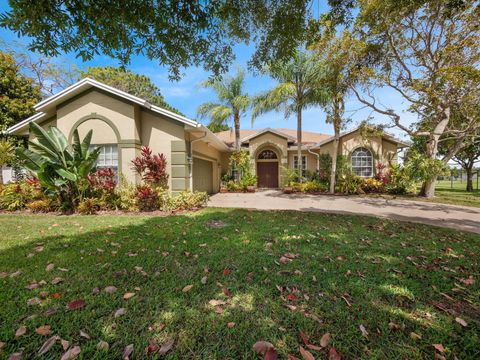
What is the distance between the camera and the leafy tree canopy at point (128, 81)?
23195 mm

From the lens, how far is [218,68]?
17.5ft

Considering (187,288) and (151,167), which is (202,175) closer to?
(151,167)

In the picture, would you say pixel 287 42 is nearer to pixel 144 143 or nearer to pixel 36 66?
pixel 144 143

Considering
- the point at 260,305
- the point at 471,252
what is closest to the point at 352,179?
the point at 471,252

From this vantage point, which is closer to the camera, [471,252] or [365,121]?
[471,252]

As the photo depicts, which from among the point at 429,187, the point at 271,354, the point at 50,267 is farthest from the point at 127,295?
the point at 429,187

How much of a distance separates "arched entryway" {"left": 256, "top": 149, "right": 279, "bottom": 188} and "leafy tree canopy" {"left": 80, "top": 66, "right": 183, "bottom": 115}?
1635 cm

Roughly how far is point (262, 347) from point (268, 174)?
58.0ft

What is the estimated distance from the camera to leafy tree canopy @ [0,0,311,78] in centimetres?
336

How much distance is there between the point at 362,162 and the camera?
1678 centimetres

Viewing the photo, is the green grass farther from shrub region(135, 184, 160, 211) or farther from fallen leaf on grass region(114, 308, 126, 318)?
shrub region(135, 184, 160, 211)

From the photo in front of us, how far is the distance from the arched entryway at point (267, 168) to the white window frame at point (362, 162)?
240 inches

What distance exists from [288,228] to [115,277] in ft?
14.3

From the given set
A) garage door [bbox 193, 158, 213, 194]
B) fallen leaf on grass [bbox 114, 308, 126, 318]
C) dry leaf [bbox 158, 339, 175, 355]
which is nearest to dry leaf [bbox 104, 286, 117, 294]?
fallen leaf on grass [bbox 114, 308, 126, 318]
